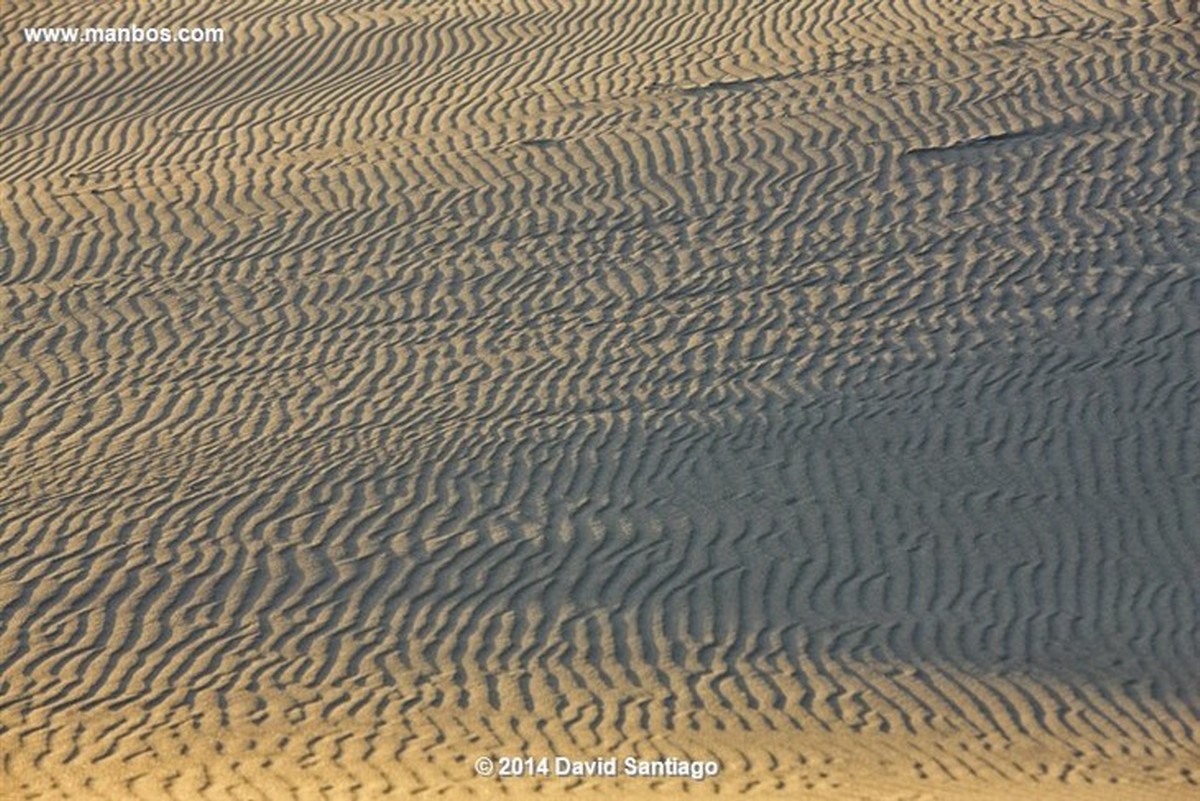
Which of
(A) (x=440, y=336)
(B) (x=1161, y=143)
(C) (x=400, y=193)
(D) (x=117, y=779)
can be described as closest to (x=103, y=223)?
(C) (x=400, y=193)

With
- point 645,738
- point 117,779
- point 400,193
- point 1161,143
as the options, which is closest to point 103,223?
point 400,193

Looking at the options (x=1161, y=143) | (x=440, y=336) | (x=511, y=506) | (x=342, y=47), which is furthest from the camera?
(x=342, y=47)

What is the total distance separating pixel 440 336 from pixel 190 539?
10.8 ft

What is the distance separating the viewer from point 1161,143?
51.4 feet

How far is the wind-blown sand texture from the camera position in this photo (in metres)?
9.35

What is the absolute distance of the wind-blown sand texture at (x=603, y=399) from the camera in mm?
9352

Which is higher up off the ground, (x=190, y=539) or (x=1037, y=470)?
(x=190, y=539)

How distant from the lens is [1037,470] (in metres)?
11.8

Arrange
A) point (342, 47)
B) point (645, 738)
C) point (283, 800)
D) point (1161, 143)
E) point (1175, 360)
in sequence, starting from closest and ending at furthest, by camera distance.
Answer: point (283, 800) < point (645, 738) < point (1175, 360) < point (1161, 143) < point (342, 47)

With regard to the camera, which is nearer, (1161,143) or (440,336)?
(440,336)

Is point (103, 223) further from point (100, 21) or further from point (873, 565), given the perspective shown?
point (873, 565)

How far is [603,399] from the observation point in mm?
12852

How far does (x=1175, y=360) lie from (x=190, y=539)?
7905 mm

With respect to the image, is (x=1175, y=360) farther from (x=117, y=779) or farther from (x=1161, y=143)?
(x=117, y=779)
